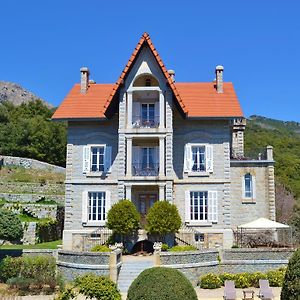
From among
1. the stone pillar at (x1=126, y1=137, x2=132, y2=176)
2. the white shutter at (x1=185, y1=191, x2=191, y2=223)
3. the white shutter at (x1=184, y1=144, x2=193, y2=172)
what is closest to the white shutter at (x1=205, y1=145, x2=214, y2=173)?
the white shutter at (x1=184, y1=144, x2=193, y2=172)

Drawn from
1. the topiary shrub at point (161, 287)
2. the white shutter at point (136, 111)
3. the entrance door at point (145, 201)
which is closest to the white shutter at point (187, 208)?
the entrance door at point (145, 201)

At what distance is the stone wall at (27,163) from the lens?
58.7 meters

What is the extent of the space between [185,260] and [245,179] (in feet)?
29.6

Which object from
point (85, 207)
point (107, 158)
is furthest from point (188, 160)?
point (85, 207)

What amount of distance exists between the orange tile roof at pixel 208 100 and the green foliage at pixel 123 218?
706 centimetres

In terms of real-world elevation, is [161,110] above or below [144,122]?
above

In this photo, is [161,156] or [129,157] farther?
[129,157]

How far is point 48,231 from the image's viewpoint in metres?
36.3

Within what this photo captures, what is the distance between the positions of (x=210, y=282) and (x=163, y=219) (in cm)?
459

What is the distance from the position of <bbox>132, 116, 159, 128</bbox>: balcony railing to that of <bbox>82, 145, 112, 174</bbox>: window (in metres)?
2.28

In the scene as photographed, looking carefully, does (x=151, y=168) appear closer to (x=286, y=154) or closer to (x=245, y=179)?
(x=245, y=179)

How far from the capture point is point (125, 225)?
25922 mm

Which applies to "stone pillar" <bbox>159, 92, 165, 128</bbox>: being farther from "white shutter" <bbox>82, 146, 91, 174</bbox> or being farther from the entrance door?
"white shutter" <bbox>82, 146, 91, 174</bbox>

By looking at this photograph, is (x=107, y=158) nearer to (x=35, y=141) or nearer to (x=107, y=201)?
(x=107, y=201)
